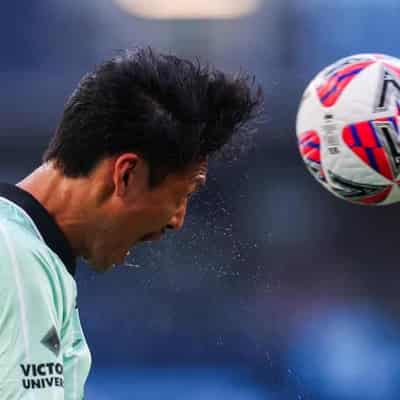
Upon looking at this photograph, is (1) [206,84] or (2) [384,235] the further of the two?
(2) [384,235]

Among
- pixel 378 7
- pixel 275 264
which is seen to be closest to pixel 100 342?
pixel 275 264

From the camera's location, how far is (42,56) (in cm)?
429

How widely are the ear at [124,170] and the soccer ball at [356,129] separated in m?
0.76

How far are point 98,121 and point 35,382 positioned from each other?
0.45 meters

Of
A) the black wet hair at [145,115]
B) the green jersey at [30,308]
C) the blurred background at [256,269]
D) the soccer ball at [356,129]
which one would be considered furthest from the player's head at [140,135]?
the blurred background at [256,269]

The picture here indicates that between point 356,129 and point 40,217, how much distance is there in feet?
3.03

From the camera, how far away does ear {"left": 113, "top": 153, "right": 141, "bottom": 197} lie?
4.61 feet

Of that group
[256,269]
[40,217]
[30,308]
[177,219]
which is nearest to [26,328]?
[30,308]

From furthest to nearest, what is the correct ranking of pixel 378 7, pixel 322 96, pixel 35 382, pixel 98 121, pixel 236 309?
pixel 378 7, pixel 236 309, pixel 322 96, pixel 98 121, pixel 35 382

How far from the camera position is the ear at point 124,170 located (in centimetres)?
140

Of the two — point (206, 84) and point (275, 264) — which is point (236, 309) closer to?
point (275, 264)

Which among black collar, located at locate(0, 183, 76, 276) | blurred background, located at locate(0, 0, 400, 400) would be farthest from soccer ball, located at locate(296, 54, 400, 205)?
blurred background, located at locate(0, 0, 400, 400)

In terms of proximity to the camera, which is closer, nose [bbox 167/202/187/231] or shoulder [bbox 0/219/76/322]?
shoulder [bbox 0/219/76/322]

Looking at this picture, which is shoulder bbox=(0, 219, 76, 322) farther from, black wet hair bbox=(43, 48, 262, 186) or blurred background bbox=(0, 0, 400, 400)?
blurred background bbox=(0, 0, 400, 400)
